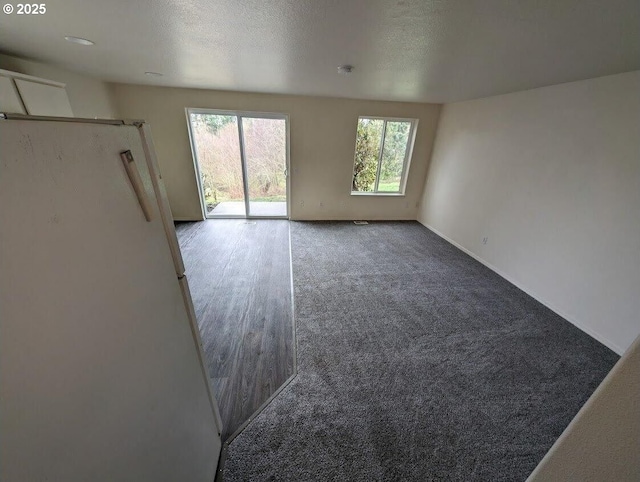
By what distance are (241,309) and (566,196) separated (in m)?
3.66

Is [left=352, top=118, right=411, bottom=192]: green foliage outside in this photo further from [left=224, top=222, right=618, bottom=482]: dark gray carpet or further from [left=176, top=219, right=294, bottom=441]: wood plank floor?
[left=224, top=222, right=618, bottom=482]: dark gray carpet

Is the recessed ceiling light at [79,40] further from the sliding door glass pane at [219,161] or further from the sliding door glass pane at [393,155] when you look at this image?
the sliding door glass pane at [393,155]

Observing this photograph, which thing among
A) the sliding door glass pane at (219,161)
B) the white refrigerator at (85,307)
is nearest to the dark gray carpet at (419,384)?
the white refrigerator at (85,307)

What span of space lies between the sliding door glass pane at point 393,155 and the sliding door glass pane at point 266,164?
6.65 feet

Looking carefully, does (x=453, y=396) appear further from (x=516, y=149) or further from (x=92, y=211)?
(x=516, y=149)

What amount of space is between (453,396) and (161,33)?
3.30 meters

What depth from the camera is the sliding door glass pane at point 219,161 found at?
4277 mm

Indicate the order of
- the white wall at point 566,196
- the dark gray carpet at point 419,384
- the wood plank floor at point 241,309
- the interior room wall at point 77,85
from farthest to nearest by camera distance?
the interior room wall at point 77,85
the white wall at point 566,196
the wood plank floor at point 241,309
the dark gray carpet at point 419,384

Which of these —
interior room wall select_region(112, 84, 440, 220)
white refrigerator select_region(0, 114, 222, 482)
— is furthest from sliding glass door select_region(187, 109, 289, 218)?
white refrigerator select_region(0, 114, 222, 482)

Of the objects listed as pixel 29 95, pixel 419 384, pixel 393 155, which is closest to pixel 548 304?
pixel 419 384

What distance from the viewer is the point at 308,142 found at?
4.54 metres

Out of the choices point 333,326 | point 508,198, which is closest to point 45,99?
point 333,326

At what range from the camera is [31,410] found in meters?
0.40

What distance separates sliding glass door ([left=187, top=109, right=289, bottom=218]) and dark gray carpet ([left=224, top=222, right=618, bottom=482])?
2378mm
